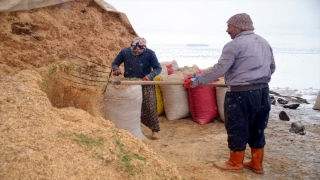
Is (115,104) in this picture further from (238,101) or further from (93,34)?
(93,34)

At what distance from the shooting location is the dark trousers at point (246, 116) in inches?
127

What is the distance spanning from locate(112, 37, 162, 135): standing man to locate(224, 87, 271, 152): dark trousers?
1.39 m

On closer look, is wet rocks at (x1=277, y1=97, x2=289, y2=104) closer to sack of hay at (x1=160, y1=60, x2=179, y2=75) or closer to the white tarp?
sack of hay at (x1=160, y1=60, x2=179, y2=75)

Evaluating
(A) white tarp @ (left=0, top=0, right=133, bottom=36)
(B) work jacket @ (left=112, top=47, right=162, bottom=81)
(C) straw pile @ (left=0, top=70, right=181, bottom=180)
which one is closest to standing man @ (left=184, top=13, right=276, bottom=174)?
(C) straw pile @ (left=0, top=70, right=181, bottom=180)

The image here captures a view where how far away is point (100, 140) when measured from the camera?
2.31 m

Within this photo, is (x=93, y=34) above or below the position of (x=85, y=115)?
above

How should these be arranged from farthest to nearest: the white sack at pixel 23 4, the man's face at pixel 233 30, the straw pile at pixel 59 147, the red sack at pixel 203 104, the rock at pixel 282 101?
the rock at pixel 282 101 < the red sack at pixel 203 104 < the white sack at pixel 23 4 < the man's face at pixel 233 30 < the straw pile at pixel 59 147

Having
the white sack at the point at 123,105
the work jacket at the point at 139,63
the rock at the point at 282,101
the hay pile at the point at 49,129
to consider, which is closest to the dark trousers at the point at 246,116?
the hay pile at the point at 49,129

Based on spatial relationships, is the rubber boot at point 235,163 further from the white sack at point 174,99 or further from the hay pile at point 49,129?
the white sack at point 174,99

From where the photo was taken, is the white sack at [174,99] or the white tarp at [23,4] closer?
the white tarp at [23,4]

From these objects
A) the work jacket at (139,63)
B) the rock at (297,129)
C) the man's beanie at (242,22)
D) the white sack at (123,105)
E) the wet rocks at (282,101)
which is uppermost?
the man's beanie at (242,22)

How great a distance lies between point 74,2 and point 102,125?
3.23 meters

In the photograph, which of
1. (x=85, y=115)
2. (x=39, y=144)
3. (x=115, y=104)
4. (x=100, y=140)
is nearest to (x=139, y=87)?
(x=115, y=104)

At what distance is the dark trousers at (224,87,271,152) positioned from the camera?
3217 mm
